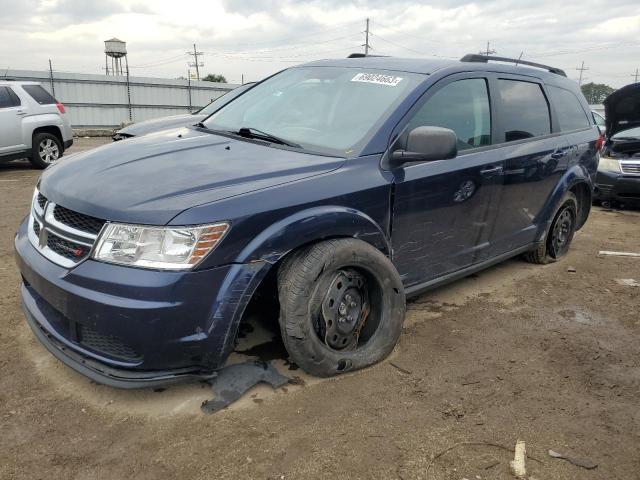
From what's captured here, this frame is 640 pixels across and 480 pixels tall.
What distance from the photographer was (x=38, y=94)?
1066 cm

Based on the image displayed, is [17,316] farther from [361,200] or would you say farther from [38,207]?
[361,200]

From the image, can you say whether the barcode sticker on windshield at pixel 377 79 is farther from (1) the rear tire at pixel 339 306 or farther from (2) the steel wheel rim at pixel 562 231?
(2) the steel wheel rim at pixel 562 231

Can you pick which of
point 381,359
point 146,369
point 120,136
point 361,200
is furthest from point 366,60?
point 120,136

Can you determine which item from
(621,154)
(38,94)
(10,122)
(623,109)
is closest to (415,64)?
(623,109)

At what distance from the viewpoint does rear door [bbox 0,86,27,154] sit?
980cm

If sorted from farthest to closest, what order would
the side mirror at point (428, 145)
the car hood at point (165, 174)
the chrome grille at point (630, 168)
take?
the chrome grille at point (630, 168), the side mirror at point (428, 145), the car hood at point (165, 174)

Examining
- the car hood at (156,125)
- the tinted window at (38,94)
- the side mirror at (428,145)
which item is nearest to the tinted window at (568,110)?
the side mirror at (428,145)

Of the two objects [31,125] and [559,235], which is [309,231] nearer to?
[559,235]

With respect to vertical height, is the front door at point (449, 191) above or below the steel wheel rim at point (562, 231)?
above

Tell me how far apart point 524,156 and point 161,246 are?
2.96 m

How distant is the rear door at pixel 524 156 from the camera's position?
13.1ft

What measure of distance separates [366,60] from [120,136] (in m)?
4.88

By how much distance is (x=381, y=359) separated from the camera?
309 cm

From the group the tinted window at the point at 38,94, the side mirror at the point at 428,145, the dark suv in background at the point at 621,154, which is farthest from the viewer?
the tinted window at the point at 38,94
